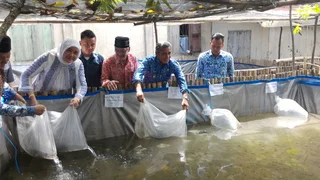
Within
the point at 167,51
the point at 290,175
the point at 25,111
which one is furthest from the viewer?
the point at 167,51

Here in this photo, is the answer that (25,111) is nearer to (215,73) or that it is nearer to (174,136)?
(174,136)

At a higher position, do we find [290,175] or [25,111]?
[25,111]

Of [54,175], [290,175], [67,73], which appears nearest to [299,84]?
[290,175]

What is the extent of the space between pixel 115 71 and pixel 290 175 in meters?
2.85

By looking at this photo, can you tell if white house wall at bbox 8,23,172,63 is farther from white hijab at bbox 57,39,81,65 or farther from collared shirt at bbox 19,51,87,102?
white hijab at bbox 57,39,81,65

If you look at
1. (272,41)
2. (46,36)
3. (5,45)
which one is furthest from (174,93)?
(272,41)

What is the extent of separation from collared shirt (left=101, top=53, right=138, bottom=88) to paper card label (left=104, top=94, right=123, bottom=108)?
196mm

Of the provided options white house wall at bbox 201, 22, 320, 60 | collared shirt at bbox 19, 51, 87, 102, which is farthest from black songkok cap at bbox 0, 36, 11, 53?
white house wall at bbox 201, 22, 320, 60

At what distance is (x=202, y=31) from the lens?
1520 cm

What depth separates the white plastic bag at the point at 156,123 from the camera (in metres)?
4.22

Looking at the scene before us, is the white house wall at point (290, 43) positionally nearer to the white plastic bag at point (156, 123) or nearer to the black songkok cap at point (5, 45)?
the white plastic bag at point (156, 123)

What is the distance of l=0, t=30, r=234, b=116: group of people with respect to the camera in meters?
3.72

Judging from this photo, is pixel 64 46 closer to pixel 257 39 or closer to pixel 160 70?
pixel 160 70

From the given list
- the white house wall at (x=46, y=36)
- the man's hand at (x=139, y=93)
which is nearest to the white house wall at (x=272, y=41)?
the white house wall at (x=46, y=36)
